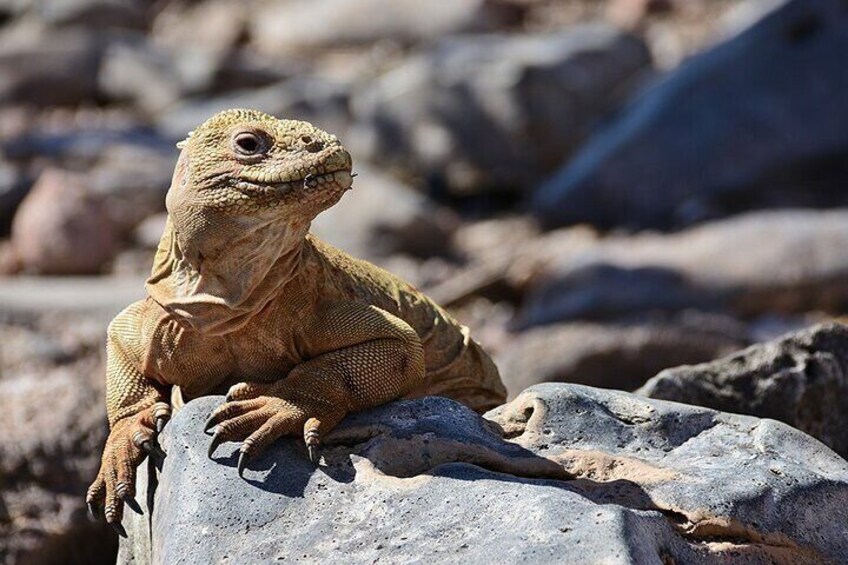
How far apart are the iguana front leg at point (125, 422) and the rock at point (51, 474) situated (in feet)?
7.22

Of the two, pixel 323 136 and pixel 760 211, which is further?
pixel 760 211

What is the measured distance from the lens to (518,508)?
16.7 feet

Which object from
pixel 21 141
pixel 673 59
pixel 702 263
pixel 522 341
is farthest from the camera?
pixel 673 59

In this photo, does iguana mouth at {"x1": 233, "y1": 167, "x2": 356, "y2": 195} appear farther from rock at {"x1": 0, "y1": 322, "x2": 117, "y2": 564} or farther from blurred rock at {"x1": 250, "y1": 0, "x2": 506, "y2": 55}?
blurred rock at {"x1": 250, "y1": 0, "x2": 506, "y2": 55}

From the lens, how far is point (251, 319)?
5859mm

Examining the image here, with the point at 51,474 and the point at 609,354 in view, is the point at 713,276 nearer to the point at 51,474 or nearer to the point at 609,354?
the point at 609,354

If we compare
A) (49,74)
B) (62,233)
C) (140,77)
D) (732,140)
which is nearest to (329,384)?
(62,233)

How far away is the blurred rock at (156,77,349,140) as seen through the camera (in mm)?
21375

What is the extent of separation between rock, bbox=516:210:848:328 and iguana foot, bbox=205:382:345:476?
8.38 metres

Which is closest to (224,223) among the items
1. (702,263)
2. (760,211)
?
(702,263)

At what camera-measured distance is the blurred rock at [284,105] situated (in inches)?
842

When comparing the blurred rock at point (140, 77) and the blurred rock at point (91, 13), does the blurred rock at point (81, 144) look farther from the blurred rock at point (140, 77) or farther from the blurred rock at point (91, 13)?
the blurred rock at point (91, 13)

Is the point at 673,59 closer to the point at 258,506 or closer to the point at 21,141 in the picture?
the point at 21,141

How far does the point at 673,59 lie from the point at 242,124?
18365mm
